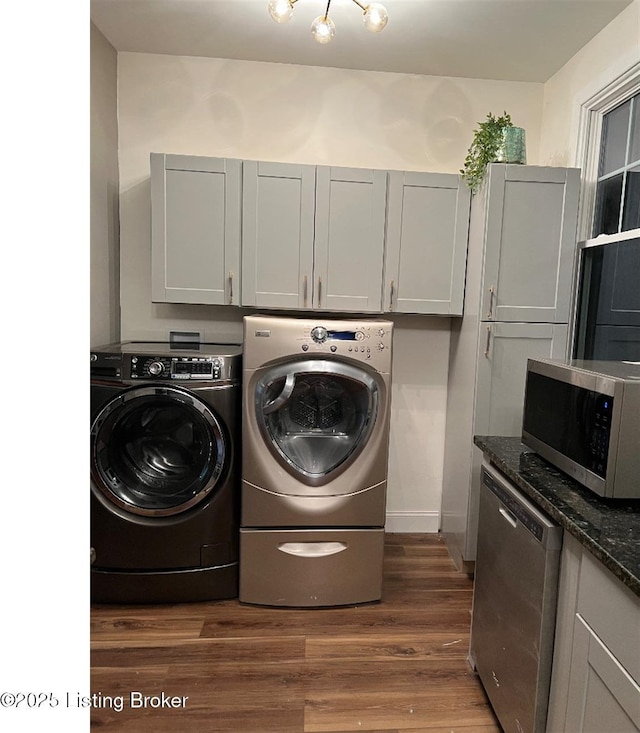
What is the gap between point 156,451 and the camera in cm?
231

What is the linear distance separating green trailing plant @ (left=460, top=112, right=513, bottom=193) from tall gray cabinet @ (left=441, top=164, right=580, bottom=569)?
0.09m

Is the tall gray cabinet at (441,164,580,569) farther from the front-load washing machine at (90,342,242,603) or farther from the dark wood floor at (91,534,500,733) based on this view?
the front-load washing machine at (90,342,242,603)

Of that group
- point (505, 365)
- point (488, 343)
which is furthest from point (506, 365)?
point (488, 343)

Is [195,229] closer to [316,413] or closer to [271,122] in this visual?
[271,122]

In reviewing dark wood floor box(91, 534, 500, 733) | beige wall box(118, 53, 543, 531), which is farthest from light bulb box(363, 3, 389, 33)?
dark wood floor box(91, 534, 500, 733)

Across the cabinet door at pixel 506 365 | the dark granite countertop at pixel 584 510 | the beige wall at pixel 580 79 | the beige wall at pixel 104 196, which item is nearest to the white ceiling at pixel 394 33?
the beige wall at pixel 580 79

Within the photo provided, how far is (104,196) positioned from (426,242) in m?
1.71

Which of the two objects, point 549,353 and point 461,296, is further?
point 461,296

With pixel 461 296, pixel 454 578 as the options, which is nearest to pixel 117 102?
pixel 461 296

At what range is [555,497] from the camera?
1325mm

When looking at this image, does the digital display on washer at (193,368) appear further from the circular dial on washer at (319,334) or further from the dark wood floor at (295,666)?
the dark wood floor at (295,666)
